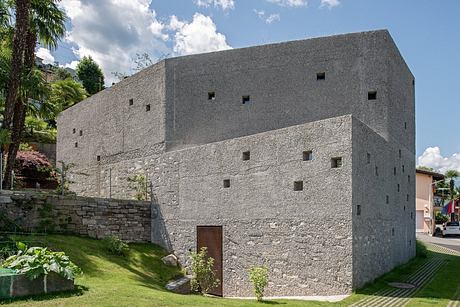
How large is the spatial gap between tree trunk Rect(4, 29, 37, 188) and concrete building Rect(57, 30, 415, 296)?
4.44 meters

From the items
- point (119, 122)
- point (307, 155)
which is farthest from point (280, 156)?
point (119, 122)

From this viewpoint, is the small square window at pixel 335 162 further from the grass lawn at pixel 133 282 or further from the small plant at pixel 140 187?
the small plant at pixel 140 187

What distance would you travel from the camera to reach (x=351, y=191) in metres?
10.7

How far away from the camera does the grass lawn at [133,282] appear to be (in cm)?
778

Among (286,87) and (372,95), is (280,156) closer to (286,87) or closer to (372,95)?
(286,87)

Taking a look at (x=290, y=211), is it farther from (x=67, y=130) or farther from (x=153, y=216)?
(x=67, y=130)

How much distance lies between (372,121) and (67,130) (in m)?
16.9

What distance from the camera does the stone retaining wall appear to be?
12734 mm

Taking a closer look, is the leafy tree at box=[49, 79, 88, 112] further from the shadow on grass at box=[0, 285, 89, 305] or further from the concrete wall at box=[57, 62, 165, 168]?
the shadow on grass at box=[0, 285, 89, 305]

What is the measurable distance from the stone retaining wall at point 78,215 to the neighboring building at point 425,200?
94.8ft

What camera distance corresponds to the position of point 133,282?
1078cm

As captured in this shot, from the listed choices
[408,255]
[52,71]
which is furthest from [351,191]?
[52,71]

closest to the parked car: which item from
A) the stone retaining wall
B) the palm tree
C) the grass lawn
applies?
the grass lawn

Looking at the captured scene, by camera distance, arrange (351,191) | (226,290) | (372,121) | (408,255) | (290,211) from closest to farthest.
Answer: (351,191), (290,211), (226,290), (372,121), (408,255)
